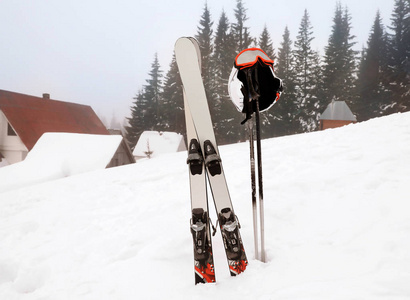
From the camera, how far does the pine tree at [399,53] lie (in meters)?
25.5

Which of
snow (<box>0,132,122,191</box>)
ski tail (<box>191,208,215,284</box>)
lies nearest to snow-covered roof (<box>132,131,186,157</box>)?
snow (<box>0,132,122,191</box>)

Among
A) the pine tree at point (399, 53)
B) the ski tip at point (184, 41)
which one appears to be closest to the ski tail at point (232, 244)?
the ski tip at point (184, 41)

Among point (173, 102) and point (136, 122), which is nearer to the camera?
point (173, 102)

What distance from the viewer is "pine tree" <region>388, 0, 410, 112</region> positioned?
25495 mm

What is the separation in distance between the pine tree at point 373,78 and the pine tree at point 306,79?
192 inches

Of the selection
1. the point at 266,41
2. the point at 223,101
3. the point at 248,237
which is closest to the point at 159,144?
the point at 223,101

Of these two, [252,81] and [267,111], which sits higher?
[267,111]

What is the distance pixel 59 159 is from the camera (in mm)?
9258

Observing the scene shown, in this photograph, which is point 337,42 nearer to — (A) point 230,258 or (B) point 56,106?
(B) point 56,106

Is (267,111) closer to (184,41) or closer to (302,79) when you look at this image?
(302,79)

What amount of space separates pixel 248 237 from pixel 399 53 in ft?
115

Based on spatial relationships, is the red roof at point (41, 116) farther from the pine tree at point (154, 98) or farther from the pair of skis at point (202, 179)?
the pair of skis at point (202, 179)

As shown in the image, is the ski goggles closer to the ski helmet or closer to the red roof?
the ski helmet

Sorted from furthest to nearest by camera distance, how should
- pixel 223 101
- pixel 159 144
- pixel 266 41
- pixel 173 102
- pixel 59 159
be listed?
pixel 266 41, pixel 173 102, pixel 223 101, pixel 159 144, pixel 59 159
